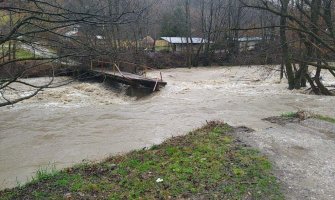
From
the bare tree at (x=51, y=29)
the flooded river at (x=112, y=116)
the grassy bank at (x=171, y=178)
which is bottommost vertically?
the flooded river at (x=112, y=116)

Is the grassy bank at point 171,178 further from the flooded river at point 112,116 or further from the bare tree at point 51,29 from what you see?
the flooded river at point 112,116

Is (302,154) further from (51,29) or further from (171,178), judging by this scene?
(51,29)

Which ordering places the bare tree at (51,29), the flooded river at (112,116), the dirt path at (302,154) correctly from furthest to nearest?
the flooded river at (112,116) < the dirt path at (302,154) < the bare tree at (51,29)

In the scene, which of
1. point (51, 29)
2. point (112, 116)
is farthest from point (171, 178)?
point (112, 116)

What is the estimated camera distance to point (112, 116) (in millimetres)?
17047

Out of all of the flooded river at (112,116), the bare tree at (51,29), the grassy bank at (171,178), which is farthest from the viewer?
the flooded river at (112,116)

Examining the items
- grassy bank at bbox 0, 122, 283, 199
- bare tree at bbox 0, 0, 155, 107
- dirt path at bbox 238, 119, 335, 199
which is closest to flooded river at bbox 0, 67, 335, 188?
dirt path at bbox 238, 119, 335, 199

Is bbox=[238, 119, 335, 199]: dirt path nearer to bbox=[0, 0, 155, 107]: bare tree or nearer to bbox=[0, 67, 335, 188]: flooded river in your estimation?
bbox=[0, 67, 335, 188]: flooded river

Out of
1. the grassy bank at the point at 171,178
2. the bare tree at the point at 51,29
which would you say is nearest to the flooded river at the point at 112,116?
the grassy bank at the point at 171,178

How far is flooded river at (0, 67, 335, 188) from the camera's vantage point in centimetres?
1129

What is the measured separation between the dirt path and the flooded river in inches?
61.2

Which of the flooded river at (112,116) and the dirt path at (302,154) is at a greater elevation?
the dirt path at (302,154)

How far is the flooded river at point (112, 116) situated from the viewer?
1129 cm

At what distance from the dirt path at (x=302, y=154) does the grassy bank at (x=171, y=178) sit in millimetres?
321
